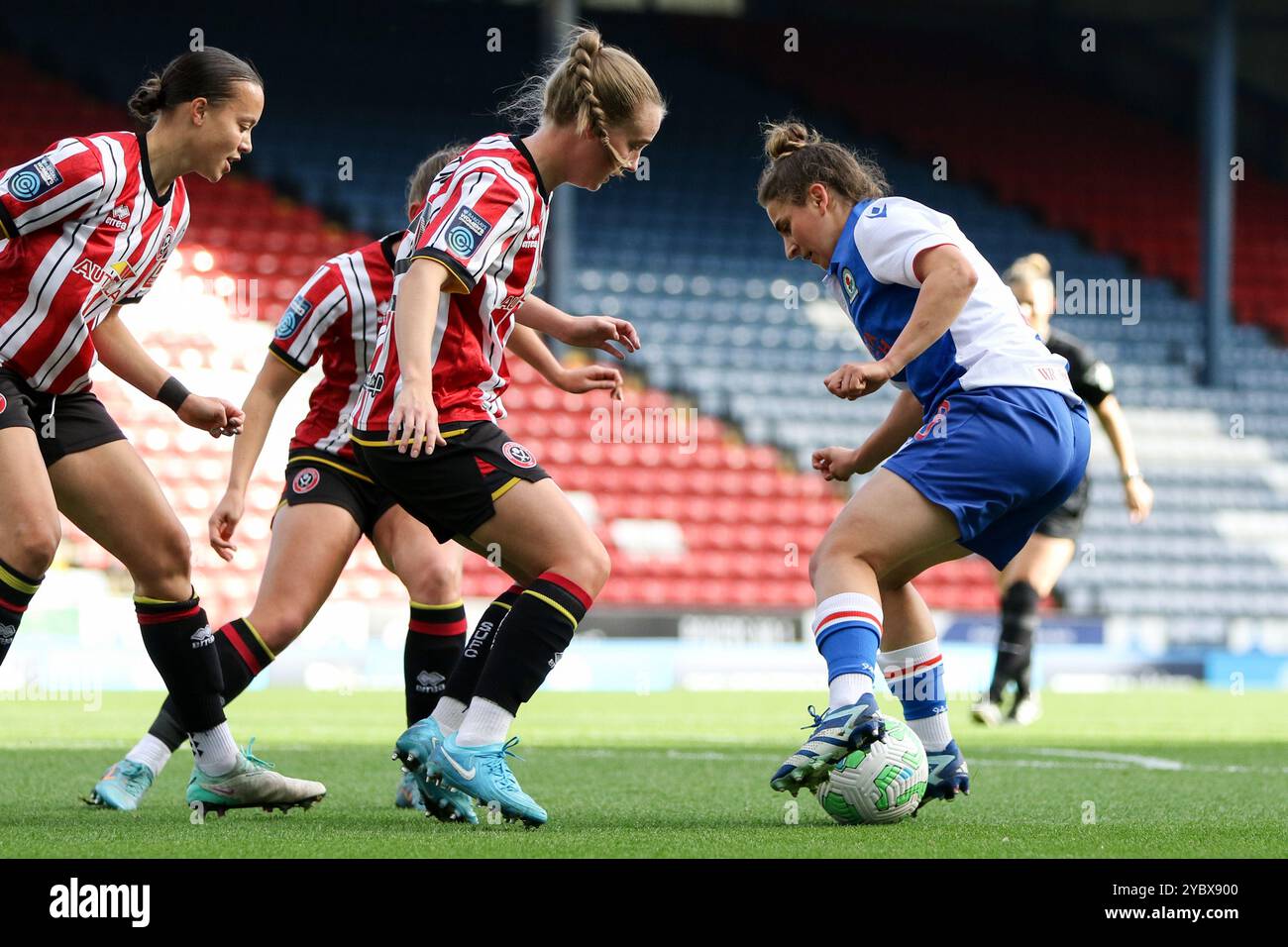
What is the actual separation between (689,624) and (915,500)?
10194 mm

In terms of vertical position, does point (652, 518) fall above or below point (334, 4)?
below

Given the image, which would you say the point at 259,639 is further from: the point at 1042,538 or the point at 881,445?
the point at 1042,538

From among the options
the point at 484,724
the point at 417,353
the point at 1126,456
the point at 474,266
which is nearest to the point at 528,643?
the point at 484,724

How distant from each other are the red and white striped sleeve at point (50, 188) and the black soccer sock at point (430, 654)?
1460mm

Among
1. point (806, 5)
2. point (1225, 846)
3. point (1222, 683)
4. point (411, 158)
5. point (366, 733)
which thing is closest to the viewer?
point (1225, 846)

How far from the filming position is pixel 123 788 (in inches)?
181

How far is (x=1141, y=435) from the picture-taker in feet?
59.4

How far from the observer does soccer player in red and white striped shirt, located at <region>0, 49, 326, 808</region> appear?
4086 mm

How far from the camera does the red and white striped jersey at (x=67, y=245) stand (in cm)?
409

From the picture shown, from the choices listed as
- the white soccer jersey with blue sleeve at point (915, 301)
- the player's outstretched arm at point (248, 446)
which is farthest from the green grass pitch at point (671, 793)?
the white soccer jersey with blue sleeve at point (915, 301)

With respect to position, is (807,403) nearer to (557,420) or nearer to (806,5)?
(557,420)

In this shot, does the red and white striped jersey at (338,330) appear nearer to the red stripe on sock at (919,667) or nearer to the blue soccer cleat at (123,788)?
the blue soccer cleat at (123,788)

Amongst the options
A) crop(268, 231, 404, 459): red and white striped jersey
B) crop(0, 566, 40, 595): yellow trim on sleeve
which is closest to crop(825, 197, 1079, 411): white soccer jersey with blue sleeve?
crop(268, 231, 404, 459): red and white striped jersey

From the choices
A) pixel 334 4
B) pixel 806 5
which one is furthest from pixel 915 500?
pixel 806 5
